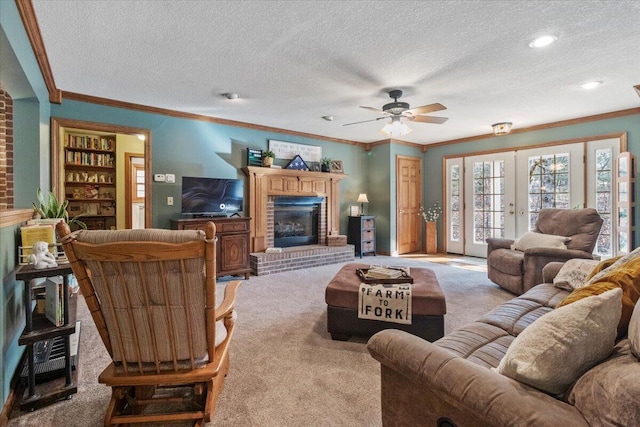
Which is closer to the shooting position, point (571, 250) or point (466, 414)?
point (466, 414)

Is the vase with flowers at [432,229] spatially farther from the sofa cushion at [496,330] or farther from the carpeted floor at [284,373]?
the sofa cushion at [496,330]

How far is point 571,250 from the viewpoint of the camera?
3.31 meters

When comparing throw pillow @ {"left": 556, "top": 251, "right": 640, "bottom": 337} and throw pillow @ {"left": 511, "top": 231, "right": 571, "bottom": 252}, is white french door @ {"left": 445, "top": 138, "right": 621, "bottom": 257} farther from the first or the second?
throw pillow @ {"left": 556, "top": 251, "right": 640, "bottom": 337}

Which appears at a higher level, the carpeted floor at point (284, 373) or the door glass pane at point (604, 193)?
the door glass pane at point (604, 193)

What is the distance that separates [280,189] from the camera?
5484 mm

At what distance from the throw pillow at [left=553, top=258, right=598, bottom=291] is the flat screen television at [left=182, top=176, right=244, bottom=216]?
4021mm

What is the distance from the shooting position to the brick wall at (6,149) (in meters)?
2.57

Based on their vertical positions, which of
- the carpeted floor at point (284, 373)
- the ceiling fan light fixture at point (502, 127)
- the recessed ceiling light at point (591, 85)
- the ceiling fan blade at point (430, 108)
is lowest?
the carpeted floor at point (284, 373)

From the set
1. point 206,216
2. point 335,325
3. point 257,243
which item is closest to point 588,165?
point 335,325

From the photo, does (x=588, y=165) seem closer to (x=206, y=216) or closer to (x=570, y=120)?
(x=570, y=120)

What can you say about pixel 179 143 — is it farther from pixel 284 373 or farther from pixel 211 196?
pixel 284 373

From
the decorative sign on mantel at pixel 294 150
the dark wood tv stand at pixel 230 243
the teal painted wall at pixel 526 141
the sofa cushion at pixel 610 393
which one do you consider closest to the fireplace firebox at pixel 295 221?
the decorative sign on mantel at pixel 294 150

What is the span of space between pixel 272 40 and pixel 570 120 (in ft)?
16.3

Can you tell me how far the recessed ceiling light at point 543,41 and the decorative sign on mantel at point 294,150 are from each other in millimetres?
3882
